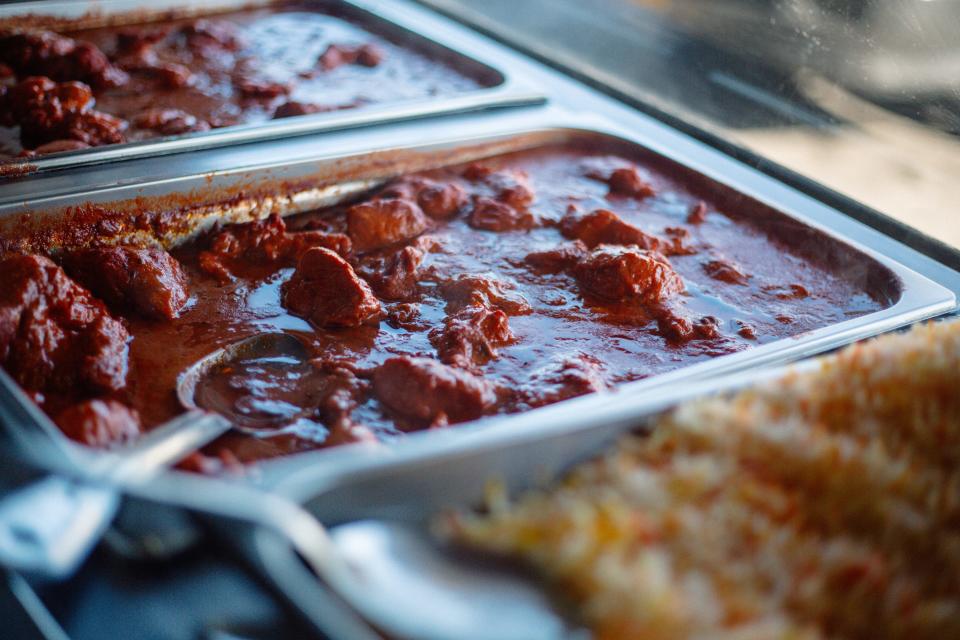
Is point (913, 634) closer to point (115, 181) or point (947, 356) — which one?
point (947, 356)

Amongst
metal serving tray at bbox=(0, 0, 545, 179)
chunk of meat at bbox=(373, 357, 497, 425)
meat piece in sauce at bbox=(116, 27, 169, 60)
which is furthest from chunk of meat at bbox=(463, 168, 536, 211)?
meat piece in sauce at bbox=(116, 27, 169, 60)

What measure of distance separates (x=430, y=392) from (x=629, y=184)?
1.01 metres

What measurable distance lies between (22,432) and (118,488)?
0.74 feet

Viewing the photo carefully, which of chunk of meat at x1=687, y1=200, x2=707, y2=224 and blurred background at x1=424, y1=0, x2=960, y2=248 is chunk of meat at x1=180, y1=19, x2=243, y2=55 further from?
chunk of meat at x1=687, y1=200, x2=707, y2=224

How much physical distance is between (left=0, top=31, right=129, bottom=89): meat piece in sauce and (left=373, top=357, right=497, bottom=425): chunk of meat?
155cm

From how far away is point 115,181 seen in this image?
186cm

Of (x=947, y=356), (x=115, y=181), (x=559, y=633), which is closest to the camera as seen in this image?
(x=559, y=633)

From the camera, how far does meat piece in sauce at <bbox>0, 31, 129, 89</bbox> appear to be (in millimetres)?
2490

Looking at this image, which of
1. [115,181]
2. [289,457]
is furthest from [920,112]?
[115,181]

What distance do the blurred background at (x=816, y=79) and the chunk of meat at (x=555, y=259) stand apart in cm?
68

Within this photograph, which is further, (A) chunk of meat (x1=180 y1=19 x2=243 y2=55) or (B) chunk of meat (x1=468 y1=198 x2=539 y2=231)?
(A) chunk of meat (x1=180 y1=19 x2=243 y2=55)

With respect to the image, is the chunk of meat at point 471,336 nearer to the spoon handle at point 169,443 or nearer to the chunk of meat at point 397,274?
the chunk of meat at point 397,274

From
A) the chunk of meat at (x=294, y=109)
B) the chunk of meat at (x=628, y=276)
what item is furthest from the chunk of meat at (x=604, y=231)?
the chunk of meat at (x=294, y=109)

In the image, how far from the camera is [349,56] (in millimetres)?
2795
